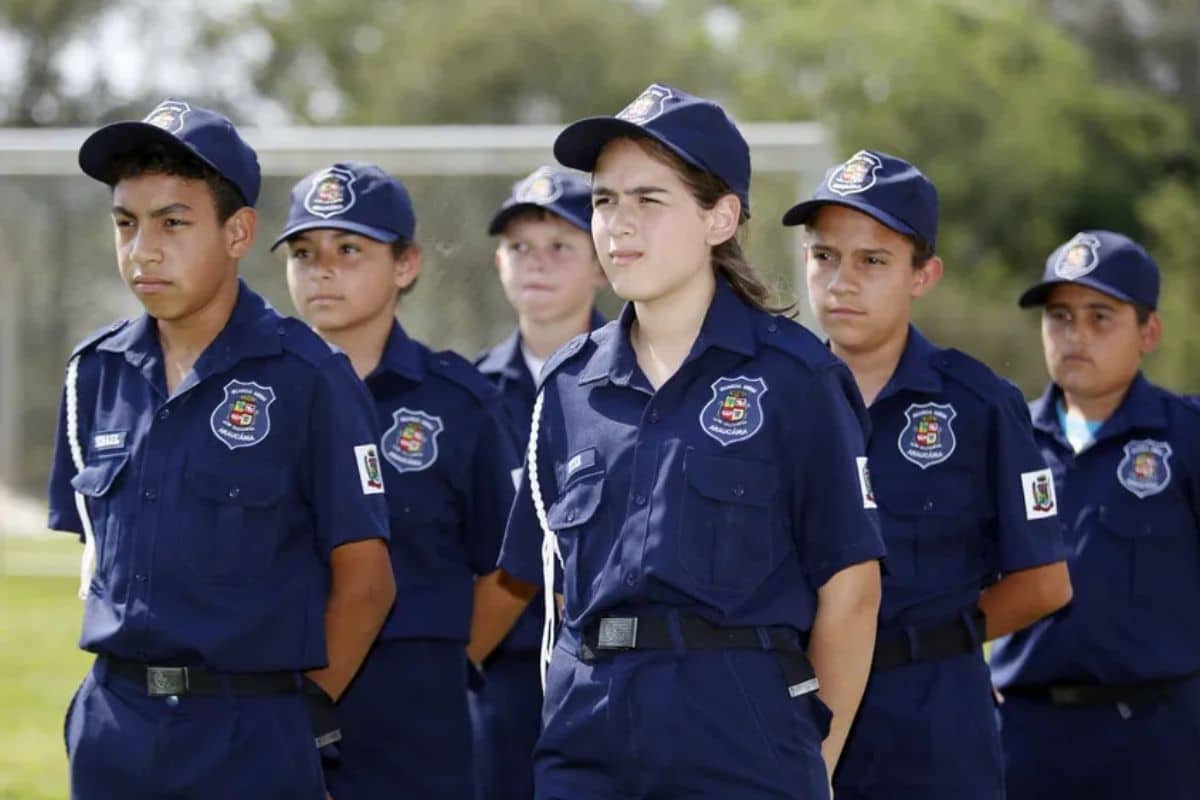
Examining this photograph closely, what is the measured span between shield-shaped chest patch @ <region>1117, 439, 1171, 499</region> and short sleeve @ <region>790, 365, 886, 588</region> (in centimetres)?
241

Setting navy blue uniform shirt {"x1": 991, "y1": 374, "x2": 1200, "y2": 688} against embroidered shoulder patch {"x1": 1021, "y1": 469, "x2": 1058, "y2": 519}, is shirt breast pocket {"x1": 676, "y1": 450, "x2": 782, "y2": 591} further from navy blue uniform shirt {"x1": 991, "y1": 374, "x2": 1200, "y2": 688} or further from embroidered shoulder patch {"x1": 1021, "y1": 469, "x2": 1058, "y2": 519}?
navy blue uniform shirt {"x1": 991, "y1": 374, "x2": 1200, "y2": 688}

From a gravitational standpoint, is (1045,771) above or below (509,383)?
below

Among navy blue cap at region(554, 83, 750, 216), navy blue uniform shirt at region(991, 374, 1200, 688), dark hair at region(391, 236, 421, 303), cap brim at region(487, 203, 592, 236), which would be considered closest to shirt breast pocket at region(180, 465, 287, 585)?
navy blue cap at region(554, 83, 750, 216)

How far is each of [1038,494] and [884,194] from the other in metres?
0.86

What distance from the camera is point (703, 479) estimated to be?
3754mm

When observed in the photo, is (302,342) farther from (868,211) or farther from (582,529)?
(868,211)

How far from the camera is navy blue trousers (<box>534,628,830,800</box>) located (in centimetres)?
367

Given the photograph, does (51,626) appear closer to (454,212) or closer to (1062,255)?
(454,212)

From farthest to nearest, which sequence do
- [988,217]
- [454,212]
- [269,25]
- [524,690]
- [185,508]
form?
[269,25] → [988,217] → [454,212] → [524,690] → [185,508]

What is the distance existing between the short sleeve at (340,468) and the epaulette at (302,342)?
3 cm

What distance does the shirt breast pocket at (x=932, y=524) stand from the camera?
194 inches

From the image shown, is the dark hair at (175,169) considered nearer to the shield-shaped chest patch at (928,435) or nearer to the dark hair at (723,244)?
the dark hair at (723,244)

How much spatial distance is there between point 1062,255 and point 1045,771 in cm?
164

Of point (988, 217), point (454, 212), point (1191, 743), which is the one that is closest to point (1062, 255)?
point (1191, 743)
